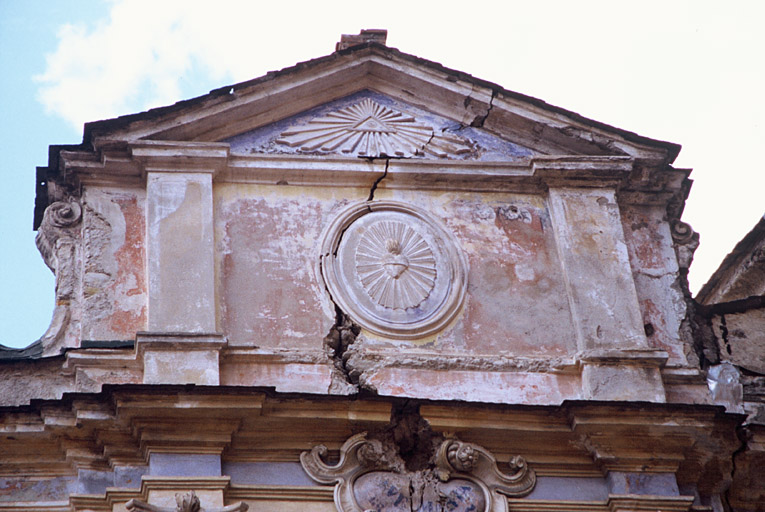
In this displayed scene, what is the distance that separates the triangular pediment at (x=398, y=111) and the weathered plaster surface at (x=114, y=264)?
0.69 m

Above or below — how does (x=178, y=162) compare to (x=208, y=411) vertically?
above

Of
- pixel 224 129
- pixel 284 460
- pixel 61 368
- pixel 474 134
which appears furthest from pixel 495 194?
pixel 61 368

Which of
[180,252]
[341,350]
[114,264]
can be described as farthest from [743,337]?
[114,264]

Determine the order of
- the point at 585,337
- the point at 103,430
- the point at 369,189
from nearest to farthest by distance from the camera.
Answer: the point at 103,430, the point at 585,337, the point at 369,189

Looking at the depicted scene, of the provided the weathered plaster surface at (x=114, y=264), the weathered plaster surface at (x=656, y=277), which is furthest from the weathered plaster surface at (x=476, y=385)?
the weathered plaster surface at (x=114, y=264)

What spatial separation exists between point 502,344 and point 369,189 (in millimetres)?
1411

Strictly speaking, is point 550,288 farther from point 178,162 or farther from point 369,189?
point 178,162

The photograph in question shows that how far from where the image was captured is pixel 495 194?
8984mm

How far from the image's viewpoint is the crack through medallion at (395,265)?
834 centimetres

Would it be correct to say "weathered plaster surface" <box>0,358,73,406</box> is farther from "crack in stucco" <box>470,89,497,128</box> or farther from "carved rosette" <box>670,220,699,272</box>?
"carved rosette" <box>670,220,699,272</box>

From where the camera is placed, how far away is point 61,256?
27.4 feet

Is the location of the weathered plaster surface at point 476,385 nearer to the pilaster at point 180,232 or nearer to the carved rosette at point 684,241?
the pilaster at point 180,232

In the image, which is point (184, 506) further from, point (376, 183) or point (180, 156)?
point (376, 183)

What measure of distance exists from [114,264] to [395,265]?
176cm
